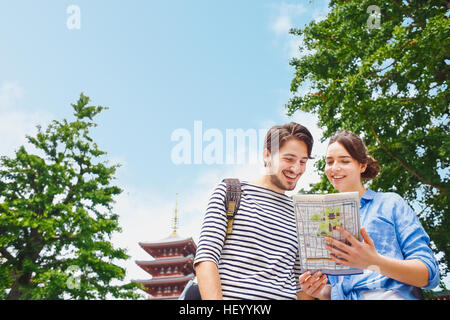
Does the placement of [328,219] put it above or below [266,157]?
below

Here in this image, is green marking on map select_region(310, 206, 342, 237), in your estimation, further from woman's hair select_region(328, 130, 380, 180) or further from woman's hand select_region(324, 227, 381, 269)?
woman's hair select_region(328, 130, 380, 180)

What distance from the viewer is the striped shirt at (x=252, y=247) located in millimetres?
1495

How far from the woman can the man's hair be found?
146mm

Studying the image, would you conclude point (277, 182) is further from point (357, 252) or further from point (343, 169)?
point (357, 252)

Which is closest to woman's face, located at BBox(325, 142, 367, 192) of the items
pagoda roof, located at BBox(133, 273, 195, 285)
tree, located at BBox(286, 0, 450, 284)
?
tree, located at BBox(286, 0, 450, 284)

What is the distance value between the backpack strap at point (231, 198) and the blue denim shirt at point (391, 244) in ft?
1.75

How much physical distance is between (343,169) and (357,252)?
0.49m

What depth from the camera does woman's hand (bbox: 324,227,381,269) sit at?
1371mm

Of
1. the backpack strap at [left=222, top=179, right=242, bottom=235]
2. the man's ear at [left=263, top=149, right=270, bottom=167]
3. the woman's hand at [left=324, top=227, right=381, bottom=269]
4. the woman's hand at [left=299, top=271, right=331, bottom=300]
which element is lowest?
the woman's hand at [left=299, top=271, right=331, bottom=300]

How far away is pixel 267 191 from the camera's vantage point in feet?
5.73

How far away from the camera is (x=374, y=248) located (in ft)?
4.51

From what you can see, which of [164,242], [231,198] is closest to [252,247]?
[231,198]

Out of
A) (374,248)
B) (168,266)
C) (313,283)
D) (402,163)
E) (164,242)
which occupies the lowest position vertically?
(313,283)

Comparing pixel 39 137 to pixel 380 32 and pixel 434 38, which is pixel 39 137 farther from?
pixel 434 38
